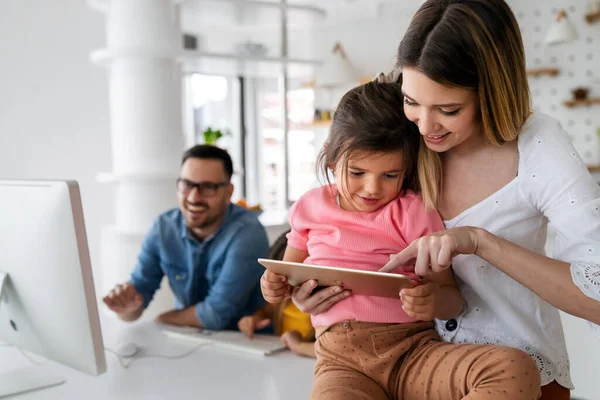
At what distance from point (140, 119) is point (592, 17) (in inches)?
151

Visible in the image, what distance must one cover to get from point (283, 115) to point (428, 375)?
2599 millimetres

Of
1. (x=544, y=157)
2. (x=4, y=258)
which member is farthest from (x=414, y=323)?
(x=4, y=258)

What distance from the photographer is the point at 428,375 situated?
3.82 ft

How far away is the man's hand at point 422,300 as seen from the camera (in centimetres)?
115

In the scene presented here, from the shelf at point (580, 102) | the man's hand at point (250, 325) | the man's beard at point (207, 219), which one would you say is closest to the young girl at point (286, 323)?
the man's hand at point (250, 325)

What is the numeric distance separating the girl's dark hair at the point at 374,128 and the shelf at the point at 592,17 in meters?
4.34

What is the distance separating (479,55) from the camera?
1.09 metres

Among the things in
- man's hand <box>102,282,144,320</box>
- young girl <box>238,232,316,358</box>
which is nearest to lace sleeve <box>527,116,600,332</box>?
young girl <box>238,232,316,358</box>

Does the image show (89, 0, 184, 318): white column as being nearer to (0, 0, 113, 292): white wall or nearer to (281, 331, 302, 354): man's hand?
(0, 0, 113, 292): white wall

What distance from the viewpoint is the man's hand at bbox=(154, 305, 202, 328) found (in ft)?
6.83

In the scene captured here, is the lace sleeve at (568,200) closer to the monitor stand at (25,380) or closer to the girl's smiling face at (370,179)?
the girl's smiling face at (370,179)

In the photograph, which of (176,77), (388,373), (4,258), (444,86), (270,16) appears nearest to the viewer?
(444,86)

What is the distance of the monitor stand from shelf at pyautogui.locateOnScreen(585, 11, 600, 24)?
4.78 metres

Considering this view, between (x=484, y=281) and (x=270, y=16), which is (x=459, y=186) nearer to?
(x=484, y=281)
